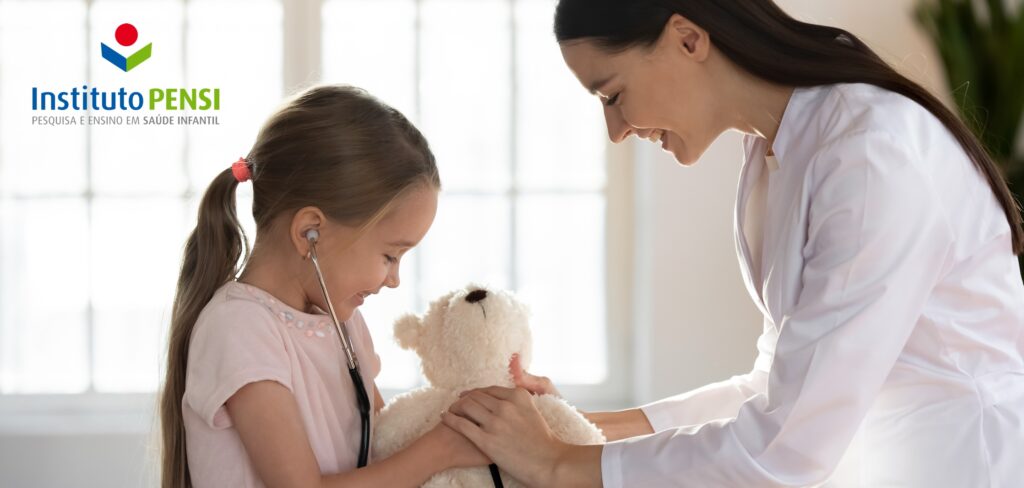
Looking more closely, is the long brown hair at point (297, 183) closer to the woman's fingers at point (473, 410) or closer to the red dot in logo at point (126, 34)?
the woman's fingers at point (473, 410)

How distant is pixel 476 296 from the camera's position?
1.46 m

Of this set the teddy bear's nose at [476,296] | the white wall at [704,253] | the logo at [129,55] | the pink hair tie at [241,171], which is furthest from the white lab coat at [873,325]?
the logo at [129,55]

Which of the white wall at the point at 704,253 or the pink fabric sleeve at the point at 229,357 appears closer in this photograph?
the pink fabric sleeve at the point at 229,357

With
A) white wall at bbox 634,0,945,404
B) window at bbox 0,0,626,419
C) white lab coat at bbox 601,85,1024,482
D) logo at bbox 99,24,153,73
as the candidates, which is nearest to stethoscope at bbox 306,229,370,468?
white lab coat at bbox 601,85,1024,482

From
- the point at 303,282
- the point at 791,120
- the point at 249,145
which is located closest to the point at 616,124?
the point at 791,120

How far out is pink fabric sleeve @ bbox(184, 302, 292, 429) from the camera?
129 cm

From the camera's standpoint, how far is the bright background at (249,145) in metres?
2.98

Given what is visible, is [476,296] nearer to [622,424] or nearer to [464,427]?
[464,427]

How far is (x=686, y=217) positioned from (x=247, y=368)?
1685 mm

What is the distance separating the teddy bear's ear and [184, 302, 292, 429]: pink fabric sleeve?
0.69 feet

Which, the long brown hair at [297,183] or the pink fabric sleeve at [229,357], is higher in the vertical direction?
the long brown hair at [297,183]

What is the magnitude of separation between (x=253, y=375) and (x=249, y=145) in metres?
1.84

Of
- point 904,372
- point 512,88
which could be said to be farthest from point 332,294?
point 512,88

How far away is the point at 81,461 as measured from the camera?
2.82 m
